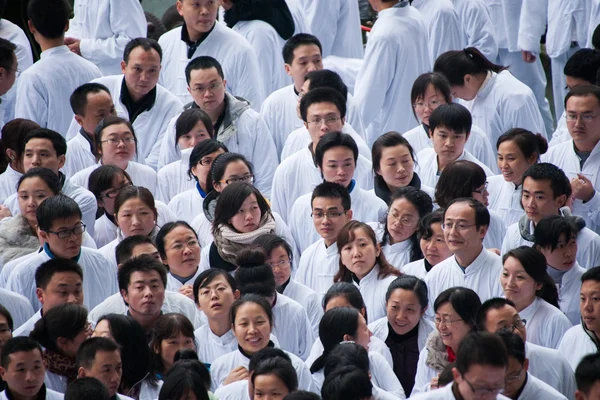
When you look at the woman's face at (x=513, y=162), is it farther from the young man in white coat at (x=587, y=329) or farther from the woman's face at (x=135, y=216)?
the woman's face at (x=135, y=216)

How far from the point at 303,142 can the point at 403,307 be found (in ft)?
7.83

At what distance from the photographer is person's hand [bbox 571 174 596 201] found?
25.3 feet

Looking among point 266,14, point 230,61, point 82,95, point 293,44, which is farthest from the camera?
point 266,14

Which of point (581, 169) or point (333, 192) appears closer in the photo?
point (333, 192)

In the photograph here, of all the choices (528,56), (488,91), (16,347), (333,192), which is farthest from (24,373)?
(528,56)

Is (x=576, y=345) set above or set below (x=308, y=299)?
below

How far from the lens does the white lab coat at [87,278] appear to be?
23.3ft

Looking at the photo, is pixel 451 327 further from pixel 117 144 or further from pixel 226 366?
pixel 117 144

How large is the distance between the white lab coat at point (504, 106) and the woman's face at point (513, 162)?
1106mm

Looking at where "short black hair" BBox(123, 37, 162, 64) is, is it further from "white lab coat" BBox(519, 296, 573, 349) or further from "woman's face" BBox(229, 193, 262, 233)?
"white lab coat" BBox(519, 296, 573, 349)

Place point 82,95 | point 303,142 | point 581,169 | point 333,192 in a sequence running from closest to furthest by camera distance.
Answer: point 333,192 → point 581,169 → point 82,95 → point 303,142

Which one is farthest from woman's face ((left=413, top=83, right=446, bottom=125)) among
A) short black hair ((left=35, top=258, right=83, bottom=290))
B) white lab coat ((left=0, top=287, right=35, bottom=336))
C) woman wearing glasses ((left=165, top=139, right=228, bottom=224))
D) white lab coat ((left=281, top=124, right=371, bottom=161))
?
white lab coat ((left=0, top=287, right=35, bottom=336))

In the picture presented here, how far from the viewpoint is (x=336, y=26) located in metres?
10.9

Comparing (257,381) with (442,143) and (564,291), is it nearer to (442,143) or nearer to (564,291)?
(564,291)
